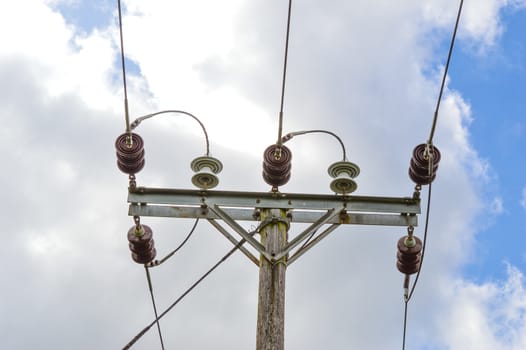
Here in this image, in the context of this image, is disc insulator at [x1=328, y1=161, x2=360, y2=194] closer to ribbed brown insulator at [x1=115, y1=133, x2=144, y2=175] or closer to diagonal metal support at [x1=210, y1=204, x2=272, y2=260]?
diagonal metal support at [x1=210, y1=204, x2=272, y2=260]

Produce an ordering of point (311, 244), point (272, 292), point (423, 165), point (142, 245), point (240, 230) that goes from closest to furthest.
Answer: point (272, 292) < point (240, 230) < point (311, 244) < point (423, 165) < point (142, 245)

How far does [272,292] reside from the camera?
26.4 feet

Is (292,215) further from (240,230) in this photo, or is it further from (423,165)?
(423,165)

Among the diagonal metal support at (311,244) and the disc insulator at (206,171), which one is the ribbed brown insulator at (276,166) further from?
the diagonal metal support at (311,244)

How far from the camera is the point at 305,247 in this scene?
8.73m

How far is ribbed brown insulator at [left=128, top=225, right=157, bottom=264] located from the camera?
10.0 metres

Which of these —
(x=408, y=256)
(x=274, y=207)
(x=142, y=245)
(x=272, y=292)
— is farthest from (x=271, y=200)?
(x=408, y=256)

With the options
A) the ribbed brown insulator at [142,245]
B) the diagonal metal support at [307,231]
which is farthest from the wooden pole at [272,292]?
the ribbed brown insulator at [142,245]

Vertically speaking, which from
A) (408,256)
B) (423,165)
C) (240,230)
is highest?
(423,165)

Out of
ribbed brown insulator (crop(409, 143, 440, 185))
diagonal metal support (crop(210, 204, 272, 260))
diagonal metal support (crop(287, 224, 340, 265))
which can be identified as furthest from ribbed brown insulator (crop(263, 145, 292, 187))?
ribbed brown insulator (crop(409, 143, 440, 185))

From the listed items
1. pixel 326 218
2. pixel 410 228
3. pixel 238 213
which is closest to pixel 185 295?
pixel 238 213

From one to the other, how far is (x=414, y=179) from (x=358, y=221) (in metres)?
0.85

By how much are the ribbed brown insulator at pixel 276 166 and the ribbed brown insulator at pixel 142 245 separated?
1915 millimetres

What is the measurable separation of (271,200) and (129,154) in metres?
1.80
